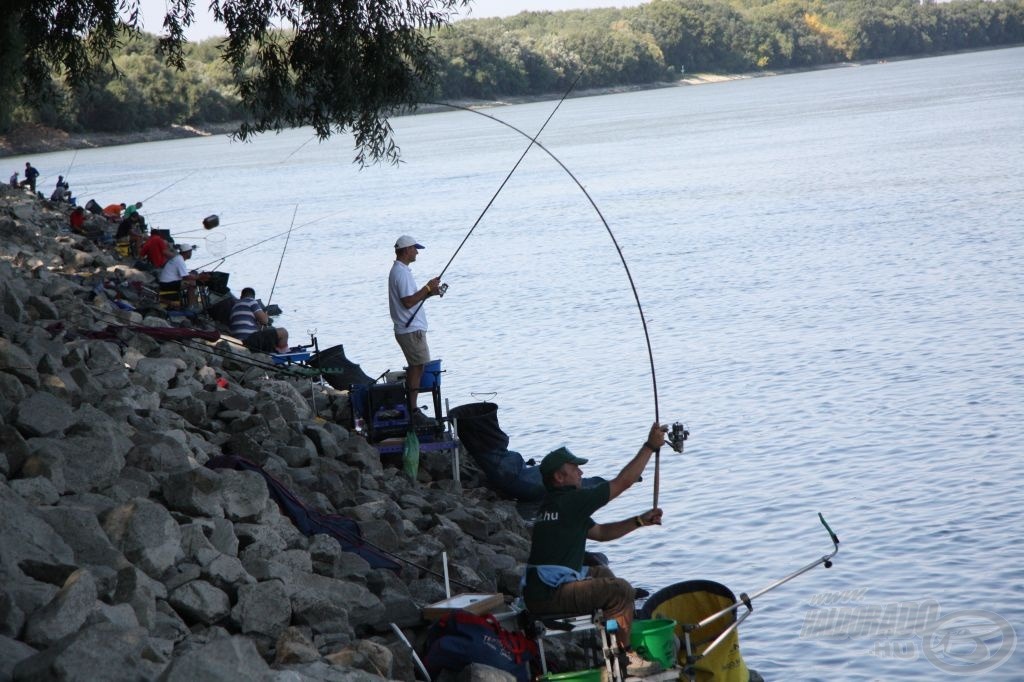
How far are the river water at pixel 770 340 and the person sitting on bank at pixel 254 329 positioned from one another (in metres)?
1.63

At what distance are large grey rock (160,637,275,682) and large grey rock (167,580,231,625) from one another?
94 cm

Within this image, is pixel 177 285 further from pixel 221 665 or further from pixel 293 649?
pixel 221 665

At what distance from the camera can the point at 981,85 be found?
232 feet

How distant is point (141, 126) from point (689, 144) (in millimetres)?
45262

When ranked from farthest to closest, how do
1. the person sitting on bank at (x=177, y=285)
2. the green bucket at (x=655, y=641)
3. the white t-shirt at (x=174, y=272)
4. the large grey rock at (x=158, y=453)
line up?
the white t-shirt at (x=174, y=272) → the person sitting on bank at (x=177, y=285) → the large grey rock at (x=158, y=453) → the green bucket at (x=655, y=641)

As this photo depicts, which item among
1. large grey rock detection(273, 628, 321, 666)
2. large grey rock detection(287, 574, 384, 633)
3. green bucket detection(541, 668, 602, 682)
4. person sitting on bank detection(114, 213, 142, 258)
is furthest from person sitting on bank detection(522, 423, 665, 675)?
person sitting on bank detection(114, 213, 142, 258)

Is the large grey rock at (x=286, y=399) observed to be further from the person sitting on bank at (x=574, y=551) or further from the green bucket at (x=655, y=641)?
the green bucket at (x=655, y=641)

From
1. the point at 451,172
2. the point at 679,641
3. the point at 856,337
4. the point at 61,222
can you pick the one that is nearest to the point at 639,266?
the point at 856,337

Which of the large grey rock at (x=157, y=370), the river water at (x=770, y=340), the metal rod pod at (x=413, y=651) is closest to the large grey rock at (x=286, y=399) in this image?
the large grey rock at (x=157, y=370)

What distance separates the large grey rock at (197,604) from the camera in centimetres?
516

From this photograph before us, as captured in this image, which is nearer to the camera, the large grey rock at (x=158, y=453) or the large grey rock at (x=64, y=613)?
the large grey rock at (x=64, y=613)

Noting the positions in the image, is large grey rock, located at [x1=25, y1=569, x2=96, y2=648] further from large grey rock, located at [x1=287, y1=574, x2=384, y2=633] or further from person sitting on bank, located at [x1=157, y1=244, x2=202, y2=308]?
person sitting on bank, located at [x1=157, y1=244, x2=202, y2=308]

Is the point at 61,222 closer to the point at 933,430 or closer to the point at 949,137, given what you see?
the point at 933,430

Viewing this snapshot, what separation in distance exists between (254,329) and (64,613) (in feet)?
33.3
